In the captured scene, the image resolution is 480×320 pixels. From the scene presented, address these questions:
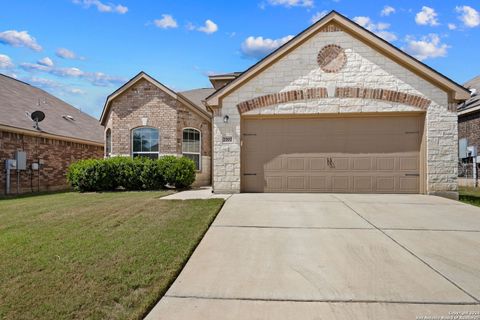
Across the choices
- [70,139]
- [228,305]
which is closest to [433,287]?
[228,305]

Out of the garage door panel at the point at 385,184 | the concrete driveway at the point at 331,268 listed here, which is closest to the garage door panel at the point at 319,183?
the garage door panel at the point at 385,184

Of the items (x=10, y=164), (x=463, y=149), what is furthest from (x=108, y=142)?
(x=463, y=149)

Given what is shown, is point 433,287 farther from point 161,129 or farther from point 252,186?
point 161,129

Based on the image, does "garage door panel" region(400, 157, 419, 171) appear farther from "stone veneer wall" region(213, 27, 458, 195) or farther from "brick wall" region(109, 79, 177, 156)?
"brick wall" region(109, 79, 177, 156)

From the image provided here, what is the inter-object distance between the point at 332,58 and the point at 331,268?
7941 millimetres

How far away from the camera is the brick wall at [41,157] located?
44.9 ft

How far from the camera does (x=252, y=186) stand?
10.7 metres

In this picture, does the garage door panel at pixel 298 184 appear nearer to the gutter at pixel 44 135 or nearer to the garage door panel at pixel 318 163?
the garage door panel at pixel 318 163

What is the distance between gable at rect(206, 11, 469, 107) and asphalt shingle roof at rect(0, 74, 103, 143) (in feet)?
33.3

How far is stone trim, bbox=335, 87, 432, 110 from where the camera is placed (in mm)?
10000

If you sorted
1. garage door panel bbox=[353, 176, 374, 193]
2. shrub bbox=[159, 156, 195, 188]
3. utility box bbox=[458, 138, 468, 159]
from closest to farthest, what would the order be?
1. garage door panel bbox=[353, 176, 374, 193]
2. shrub bbox=[159, 156, 195, 188]
3. utility box bbox=[458, 138, 468, 159]

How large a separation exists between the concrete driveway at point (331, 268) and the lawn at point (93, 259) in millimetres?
281

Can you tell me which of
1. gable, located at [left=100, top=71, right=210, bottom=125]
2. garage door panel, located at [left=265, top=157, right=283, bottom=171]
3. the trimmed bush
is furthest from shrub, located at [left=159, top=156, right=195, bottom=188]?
garage door panel, located at [left=265, top=157, right=283, bottom=171]

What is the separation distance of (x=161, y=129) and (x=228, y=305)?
41.8 ft
